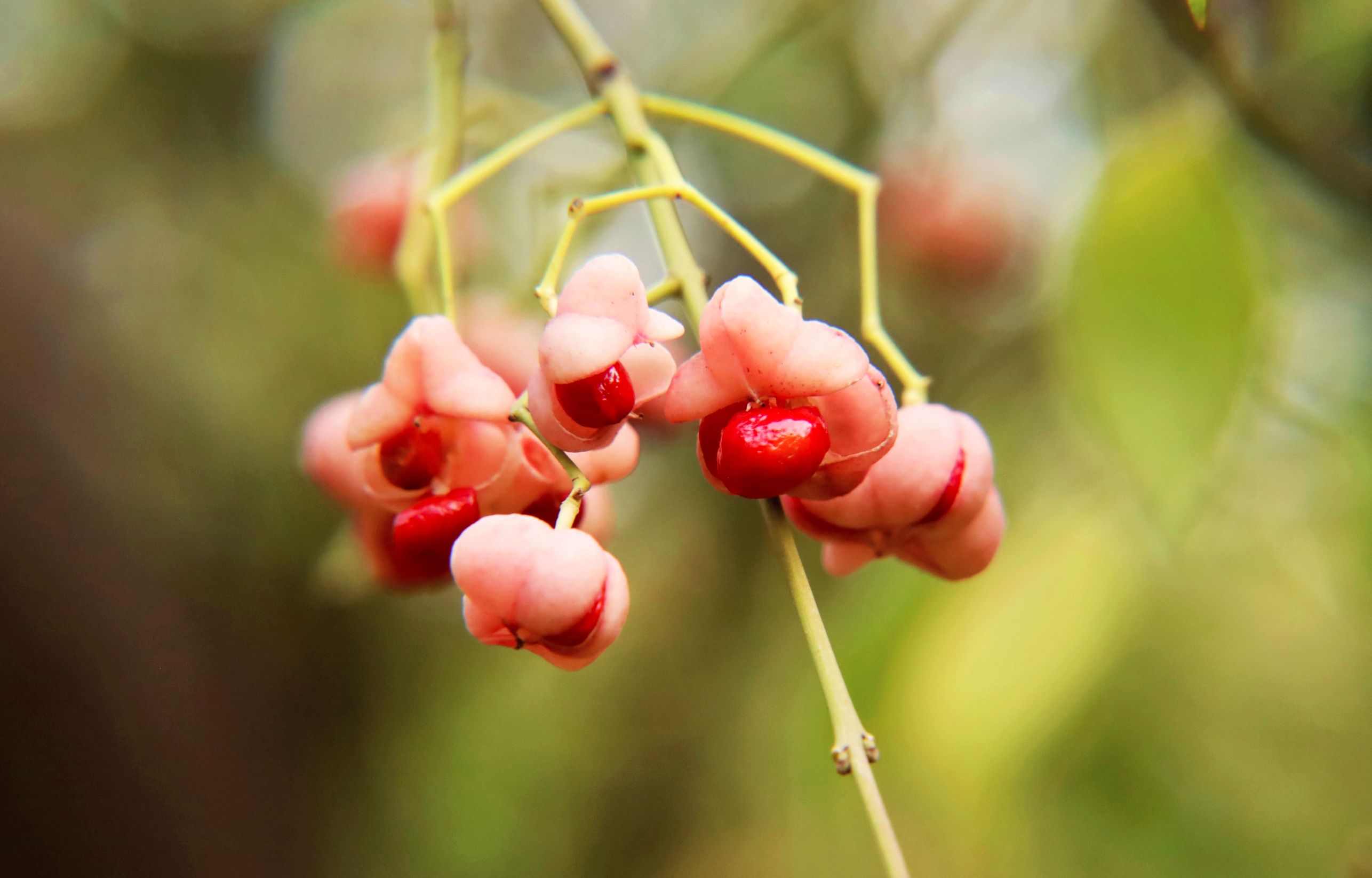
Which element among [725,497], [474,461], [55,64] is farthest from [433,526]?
[55,64]

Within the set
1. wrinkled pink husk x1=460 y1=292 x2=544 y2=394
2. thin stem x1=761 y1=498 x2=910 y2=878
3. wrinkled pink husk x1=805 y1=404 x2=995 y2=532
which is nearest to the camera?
thin stem x1=761 y1=498 x2=910 y2=878

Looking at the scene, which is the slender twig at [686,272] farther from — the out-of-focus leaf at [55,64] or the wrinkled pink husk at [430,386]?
the out-of-focus leaf at [55,64]

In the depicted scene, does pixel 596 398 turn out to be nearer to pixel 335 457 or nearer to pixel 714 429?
pixel 714 429

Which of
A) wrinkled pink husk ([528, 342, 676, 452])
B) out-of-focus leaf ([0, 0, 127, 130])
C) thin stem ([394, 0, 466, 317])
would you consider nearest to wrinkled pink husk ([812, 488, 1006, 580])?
wrinkled pink husk ([528, 342, 676, 452])

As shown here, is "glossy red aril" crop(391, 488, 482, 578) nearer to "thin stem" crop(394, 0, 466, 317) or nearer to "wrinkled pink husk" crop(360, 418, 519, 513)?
"wrinkled pink husk" crop(360, 418, 519, 513)

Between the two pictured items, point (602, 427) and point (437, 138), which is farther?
point (437, 138)

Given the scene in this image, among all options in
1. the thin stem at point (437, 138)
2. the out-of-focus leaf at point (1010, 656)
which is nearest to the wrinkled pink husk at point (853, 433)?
the thin stem at point (437, 138)

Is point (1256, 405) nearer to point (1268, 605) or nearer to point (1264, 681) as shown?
point (1268, 605)
